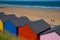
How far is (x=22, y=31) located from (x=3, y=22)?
141cm

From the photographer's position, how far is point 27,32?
8.27m

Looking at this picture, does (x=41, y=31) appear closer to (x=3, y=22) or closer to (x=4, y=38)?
(x=3, y=22)

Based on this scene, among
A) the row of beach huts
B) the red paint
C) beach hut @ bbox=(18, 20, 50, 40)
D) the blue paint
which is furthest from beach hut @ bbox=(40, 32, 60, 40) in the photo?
the blue paint

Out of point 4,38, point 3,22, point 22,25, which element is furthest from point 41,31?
point 4,38

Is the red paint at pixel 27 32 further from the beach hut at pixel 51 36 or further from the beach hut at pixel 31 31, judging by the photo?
the beach hut at pixel 51 36

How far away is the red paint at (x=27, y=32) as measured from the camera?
790 cm

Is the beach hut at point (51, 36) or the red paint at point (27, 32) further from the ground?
the beach hut at point (51, 36)

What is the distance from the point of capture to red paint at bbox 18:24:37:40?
7901 millimetres

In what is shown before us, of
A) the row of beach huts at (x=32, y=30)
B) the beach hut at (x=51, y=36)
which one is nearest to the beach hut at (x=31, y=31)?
the row of beach huts at (x=32, y=30)

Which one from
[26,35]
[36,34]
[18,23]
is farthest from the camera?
[18,23]

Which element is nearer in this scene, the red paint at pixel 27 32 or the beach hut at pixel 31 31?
the beach hut at pixel 31 31

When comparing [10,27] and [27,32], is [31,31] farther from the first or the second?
[10,27]

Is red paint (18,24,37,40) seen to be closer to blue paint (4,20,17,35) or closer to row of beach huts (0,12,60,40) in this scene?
row of beach huts (0,12,60,40)

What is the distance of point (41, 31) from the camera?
786cm
